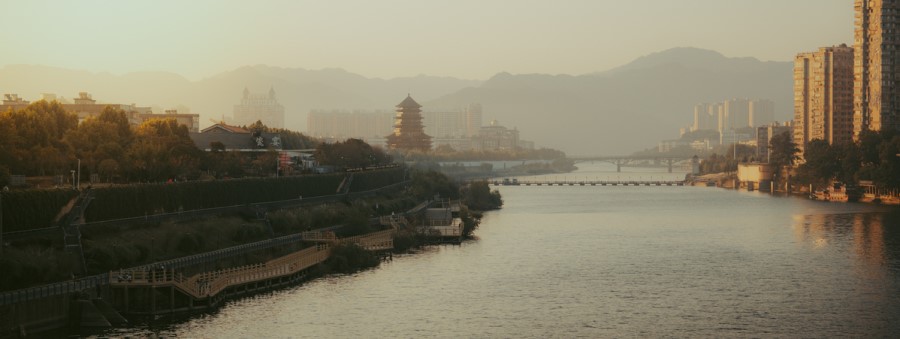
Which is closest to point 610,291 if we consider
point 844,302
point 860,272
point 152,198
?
point 844,302

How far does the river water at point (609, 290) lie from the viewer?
3316 cm

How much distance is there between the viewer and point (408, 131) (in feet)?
512

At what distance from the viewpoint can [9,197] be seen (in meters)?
34.5

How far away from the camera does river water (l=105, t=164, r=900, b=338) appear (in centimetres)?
3316

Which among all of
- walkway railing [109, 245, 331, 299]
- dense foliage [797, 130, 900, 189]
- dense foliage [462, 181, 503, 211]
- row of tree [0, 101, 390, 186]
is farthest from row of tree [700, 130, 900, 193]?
walkway railing [109, 245, 331, 299]

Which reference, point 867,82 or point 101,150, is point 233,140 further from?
point 867,82

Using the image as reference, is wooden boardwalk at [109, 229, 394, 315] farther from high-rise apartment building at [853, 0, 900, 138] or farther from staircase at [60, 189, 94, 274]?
high-rise apartment building at [853, 0, 900, 138]

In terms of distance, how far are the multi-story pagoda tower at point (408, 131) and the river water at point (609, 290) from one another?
8823 cm

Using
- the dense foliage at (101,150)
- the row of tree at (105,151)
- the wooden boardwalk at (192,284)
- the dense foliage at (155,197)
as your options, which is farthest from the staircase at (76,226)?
the row of tree at (105,151)

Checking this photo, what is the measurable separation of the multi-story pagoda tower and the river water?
88.2 meters

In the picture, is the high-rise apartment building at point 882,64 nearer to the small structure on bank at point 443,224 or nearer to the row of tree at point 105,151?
the small structure on bank at point 443,224

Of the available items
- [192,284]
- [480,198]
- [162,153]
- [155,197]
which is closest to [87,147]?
[162,153]

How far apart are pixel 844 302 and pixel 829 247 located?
57.2 ft

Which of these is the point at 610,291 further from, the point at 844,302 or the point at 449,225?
the point at 449,225
